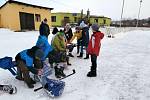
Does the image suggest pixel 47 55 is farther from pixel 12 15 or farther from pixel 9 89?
pixel 12 15

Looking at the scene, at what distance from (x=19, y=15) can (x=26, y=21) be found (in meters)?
1.38

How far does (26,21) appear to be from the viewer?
22953mm

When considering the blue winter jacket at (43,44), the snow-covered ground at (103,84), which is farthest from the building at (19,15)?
the blue winter jacket at (43,44)

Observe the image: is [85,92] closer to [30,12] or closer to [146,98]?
[146,98]

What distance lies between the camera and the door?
73.3 feet

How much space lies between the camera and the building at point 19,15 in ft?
69.2

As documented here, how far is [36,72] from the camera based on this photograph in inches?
207

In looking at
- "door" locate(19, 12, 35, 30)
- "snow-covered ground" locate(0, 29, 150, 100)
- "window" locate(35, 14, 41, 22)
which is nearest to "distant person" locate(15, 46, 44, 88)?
"snow-covered ground" locate(0, 29, 150, 100)

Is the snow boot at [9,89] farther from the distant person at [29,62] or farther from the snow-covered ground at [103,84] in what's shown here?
the distant person at [29,62]

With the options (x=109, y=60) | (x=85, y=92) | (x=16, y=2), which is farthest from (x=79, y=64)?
(x=16, y=2)

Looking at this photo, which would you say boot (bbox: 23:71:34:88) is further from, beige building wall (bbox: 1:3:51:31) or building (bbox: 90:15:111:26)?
building (bbox: 90:15:111:26)

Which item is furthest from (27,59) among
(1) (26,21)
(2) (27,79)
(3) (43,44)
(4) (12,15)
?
(1) (26,21)

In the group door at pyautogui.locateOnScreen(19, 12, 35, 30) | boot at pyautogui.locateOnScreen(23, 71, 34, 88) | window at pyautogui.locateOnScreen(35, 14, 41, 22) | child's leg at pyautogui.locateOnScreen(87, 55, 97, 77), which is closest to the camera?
boot at pyautogui.locateOnScreen(23, 71, 34, 88)

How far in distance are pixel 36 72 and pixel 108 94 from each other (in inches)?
73.1
